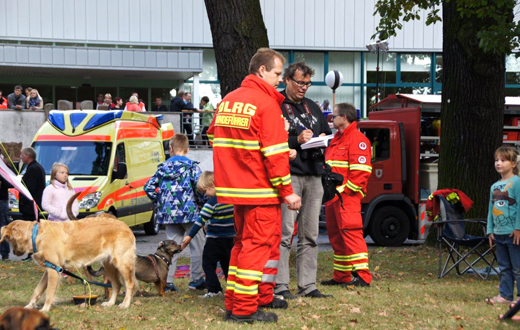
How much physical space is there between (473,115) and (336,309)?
19.5 ft

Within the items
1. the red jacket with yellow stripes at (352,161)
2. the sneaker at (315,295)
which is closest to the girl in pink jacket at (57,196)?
the red jacket with yellow stripes at (352,161)

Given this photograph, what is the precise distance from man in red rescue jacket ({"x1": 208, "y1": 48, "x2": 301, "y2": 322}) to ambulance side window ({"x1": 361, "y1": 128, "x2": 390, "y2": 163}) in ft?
27.1

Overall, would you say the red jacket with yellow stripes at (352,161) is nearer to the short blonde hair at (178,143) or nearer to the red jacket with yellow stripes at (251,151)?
the short blonde hair at (178,143)

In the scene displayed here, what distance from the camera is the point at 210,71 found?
3494cm

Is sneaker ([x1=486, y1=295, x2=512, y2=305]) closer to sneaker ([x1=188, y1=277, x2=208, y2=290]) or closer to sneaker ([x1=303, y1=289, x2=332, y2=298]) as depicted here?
sneaker ([x1=303, y1=289, x2=332, y2=298])

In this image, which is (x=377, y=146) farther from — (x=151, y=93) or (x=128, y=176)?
(x=151, y=93)

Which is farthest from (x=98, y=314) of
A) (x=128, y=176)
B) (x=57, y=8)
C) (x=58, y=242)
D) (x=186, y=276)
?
(x=57, y=8)

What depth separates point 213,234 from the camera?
744cm

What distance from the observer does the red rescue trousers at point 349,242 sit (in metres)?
8.18

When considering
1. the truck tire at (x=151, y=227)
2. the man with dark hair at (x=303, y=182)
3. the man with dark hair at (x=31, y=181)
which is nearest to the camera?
the man with dark hair at (x=303, y=182)

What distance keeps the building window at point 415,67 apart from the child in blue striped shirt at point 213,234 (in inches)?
1162

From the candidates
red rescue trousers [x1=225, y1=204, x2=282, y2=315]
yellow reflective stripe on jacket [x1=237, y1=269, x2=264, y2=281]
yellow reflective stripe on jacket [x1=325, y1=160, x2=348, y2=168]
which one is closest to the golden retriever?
red rescue trousers [x1=225, y1=204, x2=282, y2=315]

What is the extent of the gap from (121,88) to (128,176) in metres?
20.0

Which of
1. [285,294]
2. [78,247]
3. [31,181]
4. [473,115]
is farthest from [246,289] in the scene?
[473,115]
